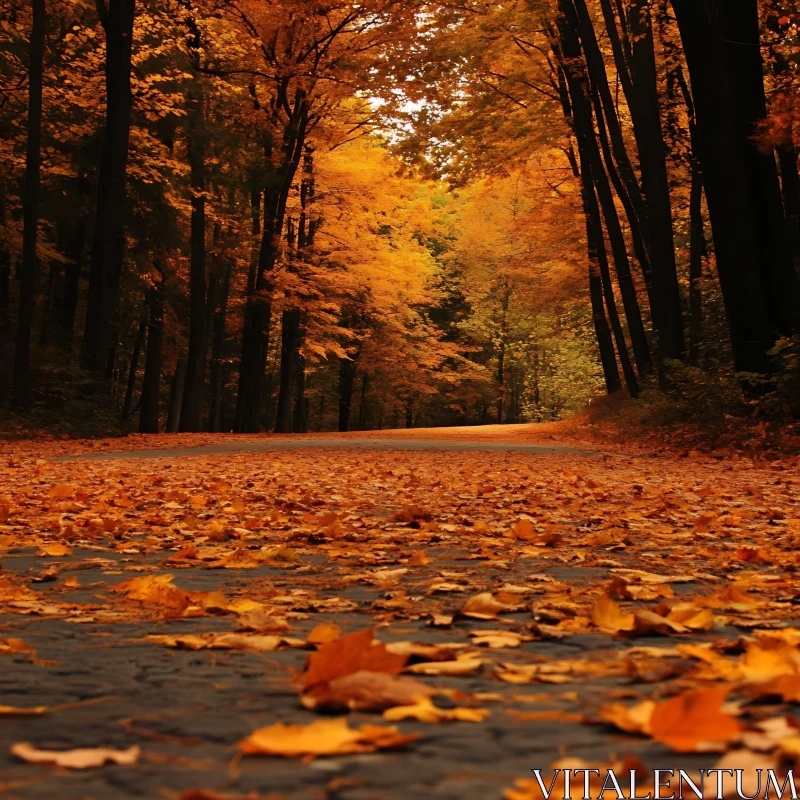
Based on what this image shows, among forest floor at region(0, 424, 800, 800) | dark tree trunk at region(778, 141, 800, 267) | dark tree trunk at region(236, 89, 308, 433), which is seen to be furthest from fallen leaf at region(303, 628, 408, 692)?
dark tree trunk at region(236, 89, 308, 433)

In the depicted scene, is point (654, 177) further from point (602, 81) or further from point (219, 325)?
point (219, 325)

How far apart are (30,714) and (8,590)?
5.58 ft

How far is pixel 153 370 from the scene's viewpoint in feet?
90.6

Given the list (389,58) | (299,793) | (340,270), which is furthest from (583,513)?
(340,270)

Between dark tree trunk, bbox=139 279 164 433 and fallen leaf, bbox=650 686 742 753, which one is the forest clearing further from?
dark tree trunk, bbox=139 279 164 433

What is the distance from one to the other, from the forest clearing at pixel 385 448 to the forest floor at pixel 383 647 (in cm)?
1

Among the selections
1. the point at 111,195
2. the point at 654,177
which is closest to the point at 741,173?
the point at 654,177

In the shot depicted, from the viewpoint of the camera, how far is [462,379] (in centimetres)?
5059

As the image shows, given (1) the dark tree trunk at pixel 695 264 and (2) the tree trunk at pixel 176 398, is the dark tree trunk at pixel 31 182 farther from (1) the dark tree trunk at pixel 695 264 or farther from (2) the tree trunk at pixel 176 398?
(2) the tree trunk at pixel 176 398

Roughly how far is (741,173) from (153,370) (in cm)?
1902

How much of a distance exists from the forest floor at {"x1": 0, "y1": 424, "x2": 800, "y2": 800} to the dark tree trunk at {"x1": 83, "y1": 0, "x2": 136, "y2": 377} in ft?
41.4

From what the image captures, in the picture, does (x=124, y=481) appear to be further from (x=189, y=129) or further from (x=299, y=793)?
(x=189, y=129)

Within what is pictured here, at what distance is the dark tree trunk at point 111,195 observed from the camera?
1855cm

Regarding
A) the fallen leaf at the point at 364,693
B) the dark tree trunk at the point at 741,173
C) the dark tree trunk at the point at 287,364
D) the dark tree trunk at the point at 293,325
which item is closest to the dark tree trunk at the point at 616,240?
the dark tree trunk at the point at 741,173
